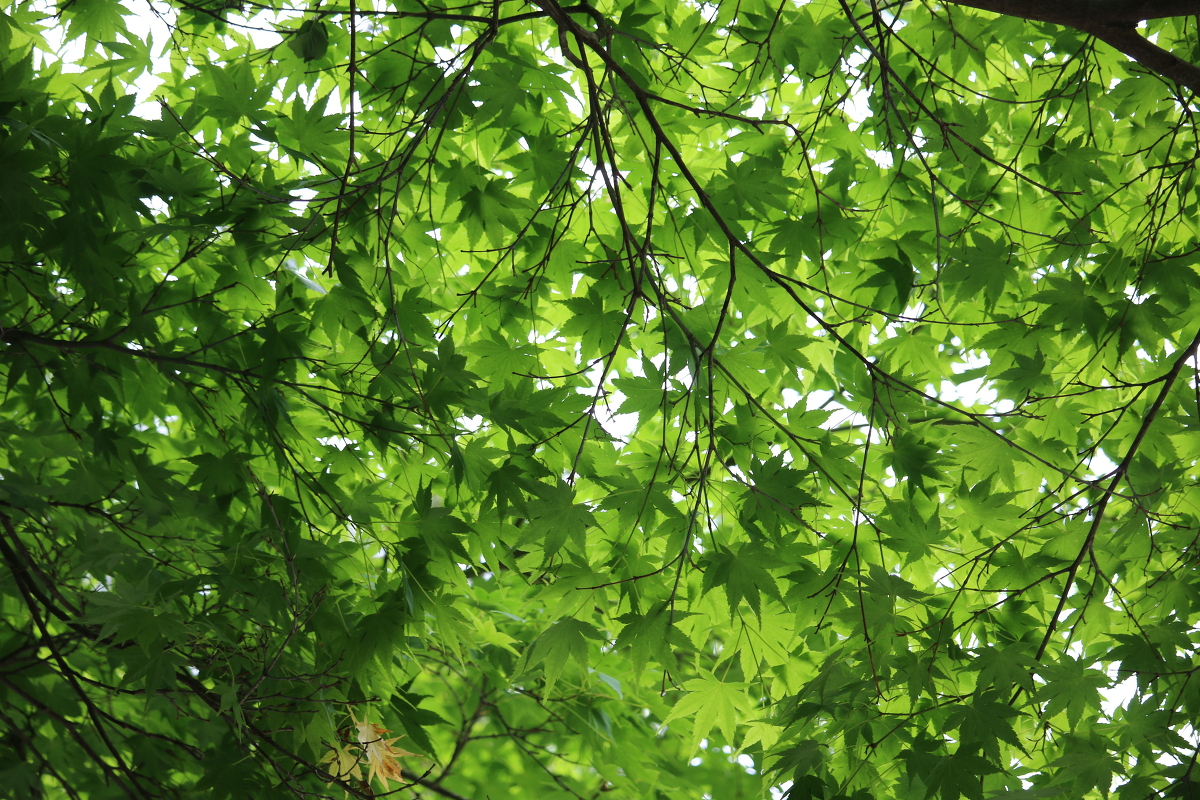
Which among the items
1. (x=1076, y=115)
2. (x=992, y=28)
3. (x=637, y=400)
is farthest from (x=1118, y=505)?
(x=637, y=400)

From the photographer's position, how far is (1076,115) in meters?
2.98

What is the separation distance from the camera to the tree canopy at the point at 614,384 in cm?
218

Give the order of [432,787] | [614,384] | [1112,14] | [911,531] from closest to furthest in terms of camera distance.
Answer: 1. [1112,14]
2. [614,384]
3. [911,531]
4. [432,787]

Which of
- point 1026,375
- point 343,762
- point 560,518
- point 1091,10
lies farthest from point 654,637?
point 1091,10

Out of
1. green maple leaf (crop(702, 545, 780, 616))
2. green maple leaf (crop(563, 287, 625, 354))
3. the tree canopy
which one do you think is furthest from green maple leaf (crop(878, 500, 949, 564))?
green maple leaf (crop(563, 287, 625, 354))

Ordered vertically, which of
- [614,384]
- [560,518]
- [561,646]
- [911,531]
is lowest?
[561,646]

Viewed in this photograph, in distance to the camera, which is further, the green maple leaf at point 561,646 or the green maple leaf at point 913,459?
the green maple leaf at point 913,459

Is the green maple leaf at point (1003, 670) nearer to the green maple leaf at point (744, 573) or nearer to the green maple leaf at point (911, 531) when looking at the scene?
the green maple leaf at point (911, 531)

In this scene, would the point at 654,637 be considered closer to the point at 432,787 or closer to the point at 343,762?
the point at 343,762

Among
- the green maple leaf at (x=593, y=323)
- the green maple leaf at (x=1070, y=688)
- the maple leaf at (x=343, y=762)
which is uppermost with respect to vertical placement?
the green maple leaf at (x=593, y=323)

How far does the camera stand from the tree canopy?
7.14 ft

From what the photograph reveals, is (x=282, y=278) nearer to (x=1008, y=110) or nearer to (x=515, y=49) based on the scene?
(x=515, y=49)

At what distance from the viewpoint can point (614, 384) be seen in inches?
90.9

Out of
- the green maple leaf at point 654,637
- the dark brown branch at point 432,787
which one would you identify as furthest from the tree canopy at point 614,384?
the dark brown branch at point 432,787
